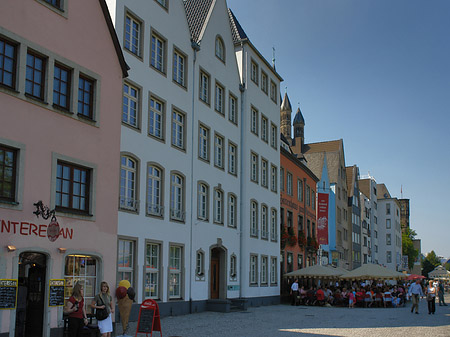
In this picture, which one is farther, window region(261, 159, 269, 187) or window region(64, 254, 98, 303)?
window region(261, 159, 269, 187)

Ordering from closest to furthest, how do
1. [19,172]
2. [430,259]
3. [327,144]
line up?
[19,172], [327,144], [430,259]

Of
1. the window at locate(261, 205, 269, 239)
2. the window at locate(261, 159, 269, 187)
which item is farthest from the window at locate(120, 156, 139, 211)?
the window at locate(261, 159, 269, 187)

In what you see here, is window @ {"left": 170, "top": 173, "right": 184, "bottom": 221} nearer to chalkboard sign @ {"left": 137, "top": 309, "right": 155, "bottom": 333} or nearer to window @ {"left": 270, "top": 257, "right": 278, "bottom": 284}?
chalkboard sign @ {"left": 137, "top": 309, "right": 155, "bottom": 333}

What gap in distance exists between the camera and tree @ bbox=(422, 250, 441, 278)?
506ft

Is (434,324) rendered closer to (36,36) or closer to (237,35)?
(36,36)

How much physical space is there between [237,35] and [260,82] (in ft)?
11.8

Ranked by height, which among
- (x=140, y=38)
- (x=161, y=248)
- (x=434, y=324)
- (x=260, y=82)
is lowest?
(x=434, y=324)

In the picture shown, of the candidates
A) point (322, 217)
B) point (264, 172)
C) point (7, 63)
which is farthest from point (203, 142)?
point (322, 217)

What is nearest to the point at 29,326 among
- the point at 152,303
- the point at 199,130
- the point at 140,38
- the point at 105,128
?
the point at 152,303

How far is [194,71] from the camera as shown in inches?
1066

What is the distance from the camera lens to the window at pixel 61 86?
1623cm

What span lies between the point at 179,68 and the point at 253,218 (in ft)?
38.0

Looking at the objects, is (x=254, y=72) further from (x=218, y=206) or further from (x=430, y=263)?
(x=430, y=263)

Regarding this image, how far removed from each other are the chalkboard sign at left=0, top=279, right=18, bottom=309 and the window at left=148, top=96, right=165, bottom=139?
396 inches
